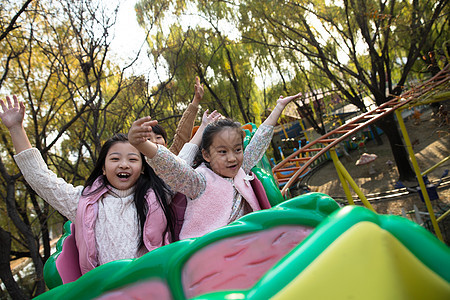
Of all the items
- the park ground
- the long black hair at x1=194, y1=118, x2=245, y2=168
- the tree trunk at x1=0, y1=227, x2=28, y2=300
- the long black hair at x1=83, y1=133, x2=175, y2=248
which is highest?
the long black hair at x1=194, y1=118, x2=245, y2=168

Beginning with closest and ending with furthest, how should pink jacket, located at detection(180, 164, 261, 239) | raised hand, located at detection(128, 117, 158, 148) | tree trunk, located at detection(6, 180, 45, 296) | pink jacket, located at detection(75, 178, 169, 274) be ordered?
raised hand, located at detection(128, 117, 158, 148), pink jacket, located at detection(75, 178, 169, 274), pink jacket, located at detection(180, 164, 261, 239), tree trunk, located at detection(6, 180, 45, 296)

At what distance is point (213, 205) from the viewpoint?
71.1 inches

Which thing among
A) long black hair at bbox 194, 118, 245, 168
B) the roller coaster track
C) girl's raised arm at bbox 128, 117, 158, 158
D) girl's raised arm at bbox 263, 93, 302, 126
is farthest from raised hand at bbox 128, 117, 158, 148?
the roller coaster track

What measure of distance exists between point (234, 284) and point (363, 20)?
792cm

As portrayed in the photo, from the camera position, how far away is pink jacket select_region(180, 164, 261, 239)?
1.76m

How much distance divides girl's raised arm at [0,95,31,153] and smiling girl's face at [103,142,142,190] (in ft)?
1.31

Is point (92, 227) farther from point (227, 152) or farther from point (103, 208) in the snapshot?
point (227, 152)

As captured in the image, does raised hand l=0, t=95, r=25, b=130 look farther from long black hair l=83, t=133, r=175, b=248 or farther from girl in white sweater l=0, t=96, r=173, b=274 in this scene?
long black hair l=83, t=133, r=175, b=248

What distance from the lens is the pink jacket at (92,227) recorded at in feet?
5.46

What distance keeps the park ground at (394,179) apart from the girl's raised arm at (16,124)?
18.4 ft

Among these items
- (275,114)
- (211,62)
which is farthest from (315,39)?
(275,114)

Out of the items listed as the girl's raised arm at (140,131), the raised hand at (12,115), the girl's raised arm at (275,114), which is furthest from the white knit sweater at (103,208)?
the girl's raised arm at (275,114)

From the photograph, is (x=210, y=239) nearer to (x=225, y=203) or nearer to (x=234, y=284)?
(x=234, y=284)

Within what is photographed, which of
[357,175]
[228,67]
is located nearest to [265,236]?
[228,67]
